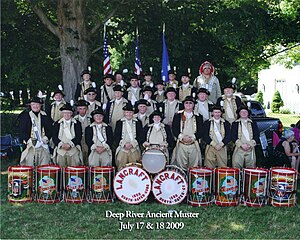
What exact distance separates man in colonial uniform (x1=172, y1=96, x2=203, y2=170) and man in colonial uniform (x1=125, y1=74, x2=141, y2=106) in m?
1.49

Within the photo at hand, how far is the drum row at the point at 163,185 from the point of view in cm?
745

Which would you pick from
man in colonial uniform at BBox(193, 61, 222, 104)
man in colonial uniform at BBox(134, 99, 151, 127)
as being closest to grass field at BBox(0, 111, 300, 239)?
man in colonial uniform at BBox(134, 99, 151, 127)

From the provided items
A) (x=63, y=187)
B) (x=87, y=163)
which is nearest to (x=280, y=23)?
(x=87, y=163)

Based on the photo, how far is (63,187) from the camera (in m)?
7.76

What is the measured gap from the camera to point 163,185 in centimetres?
750

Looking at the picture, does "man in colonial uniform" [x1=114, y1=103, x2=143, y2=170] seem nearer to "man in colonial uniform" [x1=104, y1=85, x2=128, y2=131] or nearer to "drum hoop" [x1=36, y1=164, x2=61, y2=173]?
"man in colonial uniform" [x1=104, y1=85, x2=128, y2=131]

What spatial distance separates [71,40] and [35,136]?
4.00 meters

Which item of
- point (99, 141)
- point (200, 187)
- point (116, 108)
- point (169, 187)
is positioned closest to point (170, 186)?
point (169, 187)

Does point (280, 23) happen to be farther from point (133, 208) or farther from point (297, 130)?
point (133, 208)

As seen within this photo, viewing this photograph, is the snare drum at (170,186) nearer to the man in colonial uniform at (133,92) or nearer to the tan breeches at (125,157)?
the tan breeches at (125,157)

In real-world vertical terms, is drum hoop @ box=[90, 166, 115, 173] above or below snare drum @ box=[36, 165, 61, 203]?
above

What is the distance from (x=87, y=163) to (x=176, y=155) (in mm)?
1865

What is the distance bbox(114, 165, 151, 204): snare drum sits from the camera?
7.46 m

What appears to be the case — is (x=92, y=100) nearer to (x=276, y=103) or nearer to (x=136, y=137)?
(x=136, y=137)
